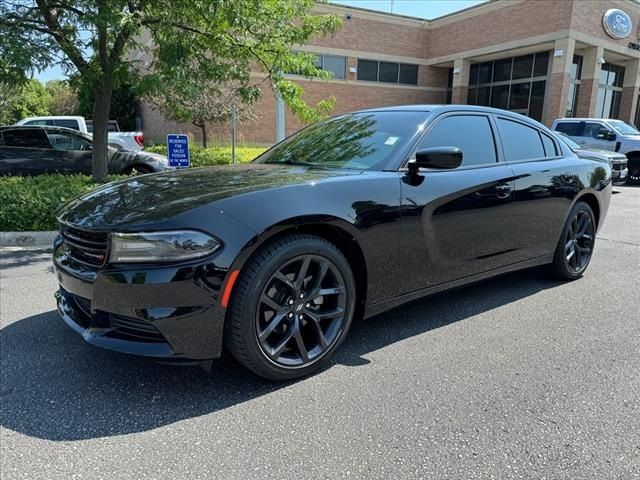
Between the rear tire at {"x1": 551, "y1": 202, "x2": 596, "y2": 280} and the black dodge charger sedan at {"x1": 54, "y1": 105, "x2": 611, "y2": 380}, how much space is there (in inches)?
22.6

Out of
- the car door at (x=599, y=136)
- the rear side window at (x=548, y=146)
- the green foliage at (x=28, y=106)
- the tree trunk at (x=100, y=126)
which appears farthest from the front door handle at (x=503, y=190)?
the green foliage at (x=28, y=106)

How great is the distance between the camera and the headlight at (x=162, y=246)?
2.35m

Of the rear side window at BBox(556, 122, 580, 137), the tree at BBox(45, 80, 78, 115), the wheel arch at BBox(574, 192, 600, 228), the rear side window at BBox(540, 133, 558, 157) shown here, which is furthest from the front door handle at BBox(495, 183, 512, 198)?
the tree at BBox(45, 80, 78, 115)

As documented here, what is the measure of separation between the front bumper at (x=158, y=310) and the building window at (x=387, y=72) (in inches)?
1010

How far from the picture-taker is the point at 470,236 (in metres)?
3.52

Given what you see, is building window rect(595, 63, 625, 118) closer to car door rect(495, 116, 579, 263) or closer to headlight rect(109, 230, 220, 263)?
car door rect(495, 116, 579, 263)

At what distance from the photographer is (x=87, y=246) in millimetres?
2570

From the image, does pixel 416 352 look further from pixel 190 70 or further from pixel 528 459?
pixel 190 70

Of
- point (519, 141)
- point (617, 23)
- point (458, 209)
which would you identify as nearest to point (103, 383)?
point (458, 209)

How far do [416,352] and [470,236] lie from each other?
3.14 feet

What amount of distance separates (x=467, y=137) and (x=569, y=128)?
13.8 m

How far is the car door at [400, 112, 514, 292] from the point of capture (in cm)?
318

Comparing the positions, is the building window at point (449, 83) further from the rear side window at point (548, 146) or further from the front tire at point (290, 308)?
the front tire at point (290, 308)

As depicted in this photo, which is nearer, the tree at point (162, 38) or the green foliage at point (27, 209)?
the green foliage at point (27, 209)
